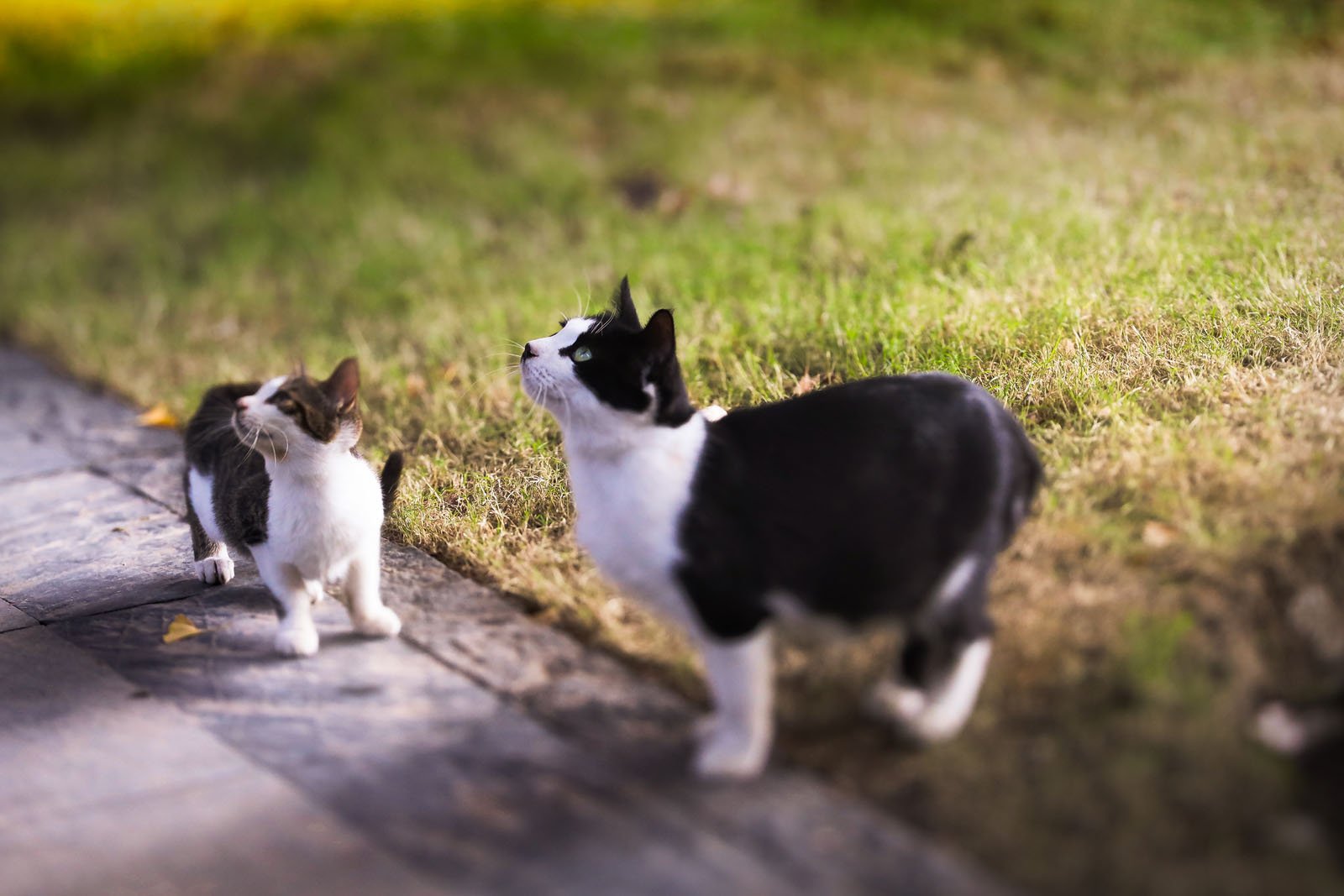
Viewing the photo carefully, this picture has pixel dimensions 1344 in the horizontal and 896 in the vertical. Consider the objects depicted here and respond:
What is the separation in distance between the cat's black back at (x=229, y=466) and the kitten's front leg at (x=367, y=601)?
228 mm

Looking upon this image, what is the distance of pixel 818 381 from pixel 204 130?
630 cm

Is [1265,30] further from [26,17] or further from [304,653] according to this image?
[26,17]

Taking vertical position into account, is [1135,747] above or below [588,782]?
above

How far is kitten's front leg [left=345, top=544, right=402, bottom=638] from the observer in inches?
116

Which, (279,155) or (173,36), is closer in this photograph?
(279,155)

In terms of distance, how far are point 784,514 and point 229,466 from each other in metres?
1.53

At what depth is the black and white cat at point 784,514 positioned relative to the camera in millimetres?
2338

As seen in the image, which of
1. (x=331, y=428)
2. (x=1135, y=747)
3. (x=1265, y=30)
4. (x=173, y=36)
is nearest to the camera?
(x=1135, y=747)

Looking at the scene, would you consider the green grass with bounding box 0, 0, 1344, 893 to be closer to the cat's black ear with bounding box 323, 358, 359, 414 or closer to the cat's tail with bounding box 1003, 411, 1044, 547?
the cat's tail with bounding box 1003, 411, 1044, 547

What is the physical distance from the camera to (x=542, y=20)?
9.90 metres

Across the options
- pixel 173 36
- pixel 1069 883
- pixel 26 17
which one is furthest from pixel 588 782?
pixel 26 17

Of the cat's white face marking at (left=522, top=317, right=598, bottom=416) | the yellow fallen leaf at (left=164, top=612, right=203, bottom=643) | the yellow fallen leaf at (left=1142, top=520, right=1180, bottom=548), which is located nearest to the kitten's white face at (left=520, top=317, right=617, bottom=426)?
the cat's white face marking at (left=522, top=317, right=598, bottom=416)

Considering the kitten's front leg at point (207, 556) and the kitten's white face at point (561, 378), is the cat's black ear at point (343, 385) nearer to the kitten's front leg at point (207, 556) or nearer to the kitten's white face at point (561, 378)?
the kitten's white face at point (561, 378)

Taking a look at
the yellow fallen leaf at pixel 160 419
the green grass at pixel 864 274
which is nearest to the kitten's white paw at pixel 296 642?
the green grass at pixel 864 274
